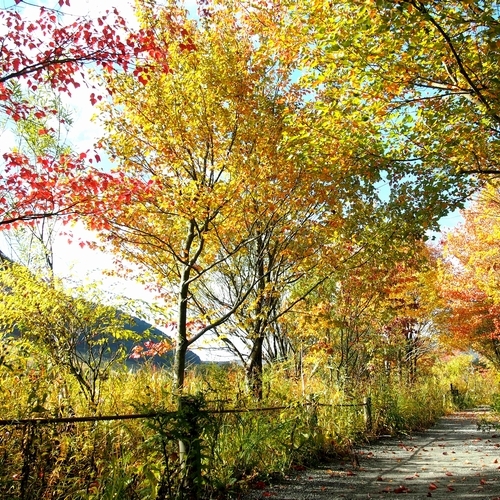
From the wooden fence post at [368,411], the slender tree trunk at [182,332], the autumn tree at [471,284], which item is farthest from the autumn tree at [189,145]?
the autumn tree at [471,284]

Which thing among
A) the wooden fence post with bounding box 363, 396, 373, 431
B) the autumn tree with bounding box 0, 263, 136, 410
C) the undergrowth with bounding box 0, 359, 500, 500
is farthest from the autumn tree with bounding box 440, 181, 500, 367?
the autumn tree with bounding box 0, 263, 136, 410

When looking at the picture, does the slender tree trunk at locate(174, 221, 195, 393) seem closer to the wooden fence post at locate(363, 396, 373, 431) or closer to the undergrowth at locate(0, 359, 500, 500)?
the undergrowth at locate(0, 359, 500, 500)

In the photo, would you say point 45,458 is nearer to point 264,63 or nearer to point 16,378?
point 16,378

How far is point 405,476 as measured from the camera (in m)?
6.52

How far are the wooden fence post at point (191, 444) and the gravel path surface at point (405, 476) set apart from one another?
4.46 feet

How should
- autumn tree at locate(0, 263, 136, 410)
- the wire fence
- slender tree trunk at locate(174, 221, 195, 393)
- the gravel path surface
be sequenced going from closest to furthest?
the wire fence, the gravel path surface, autumn tree at locate(0, 263, 136, 410), slender tree trunk at locate(174, 221, 195, 393)

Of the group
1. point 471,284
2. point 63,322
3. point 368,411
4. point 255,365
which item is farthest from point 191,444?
point 471,284

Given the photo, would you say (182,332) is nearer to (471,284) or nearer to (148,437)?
(148,437)

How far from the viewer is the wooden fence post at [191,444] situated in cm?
377

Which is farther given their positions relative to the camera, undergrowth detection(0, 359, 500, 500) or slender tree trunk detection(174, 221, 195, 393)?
slender tree trunk detection(174, 221, 195, 393)

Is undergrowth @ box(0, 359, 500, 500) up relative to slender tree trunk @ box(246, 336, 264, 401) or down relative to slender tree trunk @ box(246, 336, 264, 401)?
down

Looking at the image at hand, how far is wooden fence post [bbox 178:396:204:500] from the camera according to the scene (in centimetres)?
377

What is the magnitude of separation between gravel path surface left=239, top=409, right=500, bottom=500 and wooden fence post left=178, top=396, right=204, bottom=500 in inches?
53.5

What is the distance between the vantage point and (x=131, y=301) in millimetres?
6523
